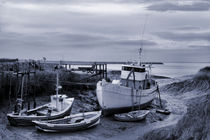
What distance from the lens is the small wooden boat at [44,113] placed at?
21141 mm

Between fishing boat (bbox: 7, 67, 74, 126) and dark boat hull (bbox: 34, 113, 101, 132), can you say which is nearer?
dark boat hull (bbox: 34, 113, 101, 132)

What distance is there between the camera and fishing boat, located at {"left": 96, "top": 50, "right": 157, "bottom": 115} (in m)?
26.9

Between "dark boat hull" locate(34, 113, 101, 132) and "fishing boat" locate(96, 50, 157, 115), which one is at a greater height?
"fishing boat" locate(96, 50, 157, 115)

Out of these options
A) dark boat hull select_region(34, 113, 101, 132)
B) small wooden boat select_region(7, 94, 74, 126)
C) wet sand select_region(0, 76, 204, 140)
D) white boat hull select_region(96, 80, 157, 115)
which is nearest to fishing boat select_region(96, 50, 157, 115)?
white boat hull select_region(96, 80, 157, 115)

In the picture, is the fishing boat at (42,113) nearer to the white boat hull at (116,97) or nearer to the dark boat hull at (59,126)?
the dark boat hull at (59,126)

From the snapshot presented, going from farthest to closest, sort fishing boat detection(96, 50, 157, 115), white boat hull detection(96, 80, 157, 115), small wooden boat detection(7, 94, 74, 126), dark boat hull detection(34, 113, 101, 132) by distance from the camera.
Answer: fishing boat detection(96, 50, 157, 115) → white boat hull detection(96, 80, 157, 115) → small wooden boat detection(7, 94, 74, 126) → dark boat hull detection(34, 113, 101, 132)

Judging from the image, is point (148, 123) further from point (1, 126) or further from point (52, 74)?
point (52, 74)

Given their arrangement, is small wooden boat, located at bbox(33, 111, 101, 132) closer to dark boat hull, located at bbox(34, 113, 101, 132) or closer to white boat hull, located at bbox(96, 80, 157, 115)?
dark boat hull, located at bbox(34, 113, 101, 132)

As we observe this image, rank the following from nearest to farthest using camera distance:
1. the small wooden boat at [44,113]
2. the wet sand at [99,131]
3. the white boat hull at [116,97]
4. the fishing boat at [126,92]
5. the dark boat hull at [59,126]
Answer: the wet sand at [99,131], the dark boat hull at [59,126], the small wooden boat at [44,113], the white boat hull at [116,97], the fishing boat at [126,92]

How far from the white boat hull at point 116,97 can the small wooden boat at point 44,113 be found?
365cm

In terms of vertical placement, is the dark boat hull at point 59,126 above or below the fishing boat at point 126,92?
below

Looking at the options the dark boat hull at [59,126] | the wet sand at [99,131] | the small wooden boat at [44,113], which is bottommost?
the wet sand at [99,131]

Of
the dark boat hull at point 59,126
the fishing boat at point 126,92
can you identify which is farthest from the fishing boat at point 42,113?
the fishing boat at point 126,92

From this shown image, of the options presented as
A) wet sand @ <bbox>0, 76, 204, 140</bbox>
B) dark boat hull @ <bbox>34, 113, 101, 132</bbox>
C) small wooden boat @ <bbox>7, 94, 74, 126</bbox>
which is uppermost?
small wooden boat @ <bbox>7, 94, 74, 126</bbox>
